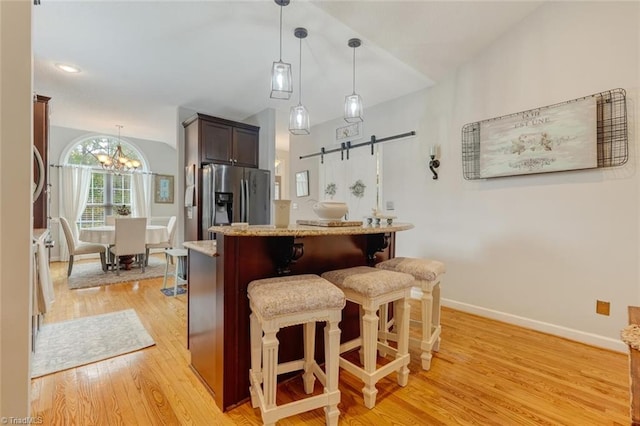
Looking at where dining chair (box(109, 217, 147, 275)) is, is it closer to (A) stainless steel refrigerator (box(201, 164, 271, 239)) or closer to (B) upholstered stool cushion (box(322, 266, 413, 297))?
(A) stainless steel refrigerator (box(201, 164, 271, 239))

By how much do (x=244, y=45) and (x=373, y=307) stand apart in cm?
262

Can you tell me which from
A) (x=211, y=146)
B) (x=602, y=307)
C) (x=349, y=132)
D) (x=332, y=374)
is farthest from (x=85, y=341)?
(x=602, y=307)

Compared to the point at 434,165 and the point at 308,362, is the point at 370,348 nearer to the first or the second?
the point at 308,362

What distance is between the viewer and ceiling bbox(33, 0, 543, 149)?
232 centimetres

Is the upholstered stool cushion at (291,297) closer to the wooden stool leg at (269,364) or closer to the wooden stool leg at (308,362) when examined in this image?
the wooden stool leg at (269,364)

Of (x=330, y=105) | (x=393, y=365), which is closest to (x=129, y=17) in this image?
(x=330, y=105)

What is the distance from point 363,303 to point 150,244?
4.57 m

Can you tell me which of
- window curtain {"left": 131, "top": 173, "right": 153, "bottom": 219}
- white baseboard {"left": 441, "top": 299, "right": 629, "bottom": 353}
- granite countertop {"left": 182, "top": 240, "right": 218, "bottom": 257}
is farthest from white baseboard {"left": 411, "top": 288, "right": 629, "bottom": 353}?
window curtain {"left": 131, "top": 173, "right": 153, "bottom": 219}

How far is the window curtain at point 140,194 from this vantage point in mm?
6496

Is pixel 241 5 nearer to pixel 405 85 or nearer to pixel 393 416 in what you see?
pixel 405 85

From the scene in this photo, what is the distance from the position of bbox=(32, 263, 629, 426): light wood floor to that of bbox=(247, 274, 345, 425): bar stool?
0.18 metres

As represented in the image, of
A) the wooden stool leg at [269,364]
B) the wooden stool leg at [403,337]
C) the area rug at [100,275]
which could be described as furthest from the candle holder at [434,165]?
the area rug at [100,275]

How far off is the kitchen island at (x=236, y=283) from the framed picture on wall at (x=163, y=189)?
226 inches

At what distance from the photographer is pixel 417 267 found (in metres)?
2.00
